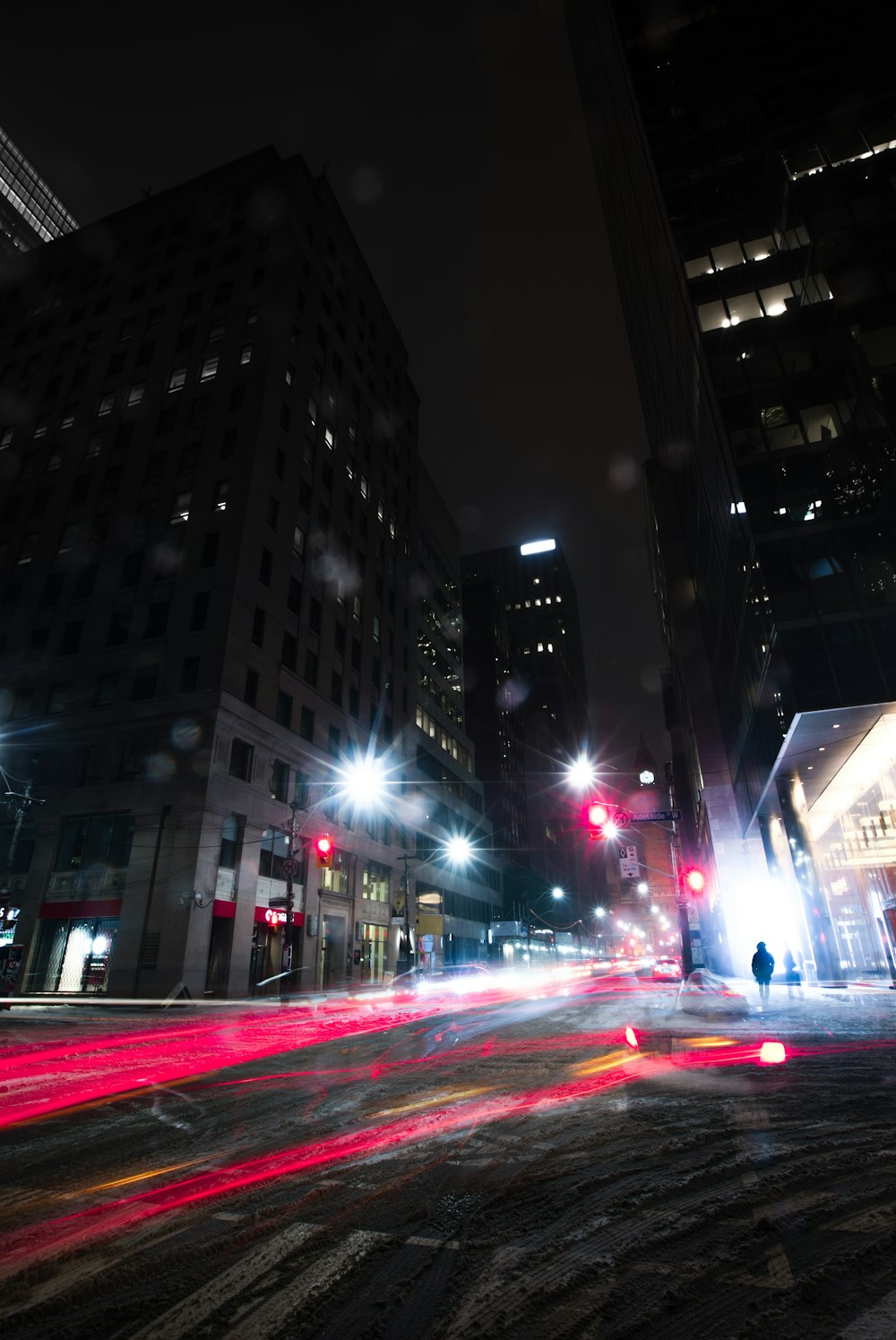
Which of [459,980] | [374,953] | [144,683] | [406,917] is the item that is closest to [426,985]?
[459,980]

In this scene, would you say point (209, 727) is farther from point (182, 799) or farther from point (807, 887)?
point (807, 887)

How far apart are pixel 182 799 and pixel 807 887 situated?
28799mm

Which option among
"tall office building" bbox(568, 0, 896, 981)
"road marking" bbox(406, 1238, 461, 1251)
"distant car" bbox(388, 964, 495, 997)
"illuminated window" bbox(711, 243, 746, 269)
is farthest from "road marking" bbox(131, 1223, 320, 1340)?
"illuminated window" bbox(711, 243, 746, 269)

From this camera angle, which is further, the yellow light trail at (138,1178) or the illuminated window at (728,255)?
the illuminated window at (728,255)

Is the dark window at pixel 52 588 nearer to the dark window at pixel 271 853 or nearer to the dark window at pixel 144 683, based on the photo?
the dark window at pixel 144 683

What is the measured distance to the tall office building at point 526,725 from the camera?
4284 inches

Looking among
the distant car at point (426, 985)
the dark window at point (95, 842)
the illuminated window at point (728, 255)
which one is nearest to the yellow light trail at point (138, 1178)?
the distant car at point (426, 985)

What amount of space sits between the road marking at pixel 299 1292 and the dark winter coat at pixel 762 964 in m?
21.1

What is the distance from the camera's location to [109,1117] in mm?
7145

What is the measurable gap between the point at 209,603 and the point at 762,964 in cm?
2924

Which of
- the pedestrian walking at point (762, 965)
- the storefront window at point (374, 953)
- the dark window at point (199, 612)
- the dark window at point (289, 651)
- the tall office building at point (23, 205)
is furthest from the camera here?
the tall office building at point (23, 205)

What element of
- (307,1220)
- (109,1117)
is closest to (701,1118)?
(307,1220)

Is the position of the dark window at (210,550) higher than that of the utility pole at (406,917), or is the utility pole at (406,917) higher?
the dark window at (210,550)

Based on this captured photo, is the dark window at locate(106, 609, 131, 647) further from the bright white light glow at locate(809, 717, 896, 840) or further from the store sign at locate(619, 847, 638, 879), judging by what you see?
the bright white light glow at locate(809, 717, 896, 840)
